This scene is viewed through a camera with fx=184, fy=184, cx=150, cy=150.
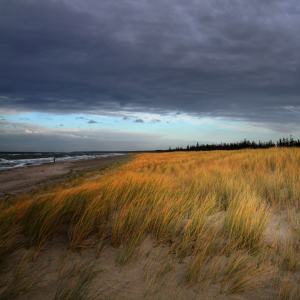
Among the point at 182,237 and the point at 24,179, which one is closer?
the point at 182,237

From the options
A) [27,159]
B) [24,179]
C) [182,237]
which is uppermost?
[182,237]

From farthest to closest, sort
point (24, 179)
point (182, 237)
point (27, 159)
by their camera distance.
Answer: point (27, 159)
point (24, 179)
point (182, 237)

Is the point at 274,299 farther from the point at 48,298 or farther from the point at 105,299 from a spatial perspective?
the point at 48,298

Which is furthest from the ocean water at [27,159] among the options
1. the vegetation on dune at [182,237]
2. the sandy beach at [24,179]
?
the vegetation on dune at [182,237]

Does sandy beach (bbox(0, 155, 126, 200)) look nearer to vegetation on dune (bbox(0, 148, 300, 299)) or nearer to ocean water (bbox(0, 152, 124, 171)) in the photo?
ocean water (bbox(0, 152, 124, 171))

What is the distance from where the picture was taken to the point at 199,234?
216 cm

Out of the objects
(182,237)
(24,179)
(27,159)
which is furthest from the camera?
(27,159)

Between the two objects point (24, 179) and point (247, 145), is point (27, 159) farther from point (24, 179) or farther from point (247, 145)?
point (247, 145)

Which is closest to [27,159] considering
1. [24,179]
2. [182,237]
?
[24,179]

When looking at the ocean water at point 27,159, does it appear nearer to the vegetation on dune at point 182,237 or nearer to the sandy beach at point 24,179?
the sandy beach at point 24,179

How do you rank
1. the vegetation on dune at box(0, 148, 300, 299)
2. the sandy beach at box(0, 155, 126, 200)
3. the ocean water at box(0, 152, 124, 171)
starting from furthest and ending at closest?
the ocean water at box(0, 152, 124, 171) → the sandy beach at box(0, 155, 126, 200) → the vegetation on dune at box(0, 148, 300, 299)

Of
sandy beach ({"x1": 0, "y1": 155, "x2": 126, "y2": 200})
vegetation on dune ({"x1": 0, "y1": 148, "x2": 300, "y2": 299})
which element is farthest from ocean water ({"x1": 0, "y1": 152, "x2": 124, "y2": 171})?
vegetation on dune ({"x1": 0, "y1": 148, "x2": 300, "y2": 299})

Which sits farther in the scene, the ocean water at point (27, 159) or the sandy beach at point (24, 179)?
the ocean water at point (27, 159)

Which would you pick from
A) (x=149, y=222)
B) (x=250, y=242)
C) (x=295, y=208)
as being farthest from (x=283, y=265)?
(x=295, y=208)
